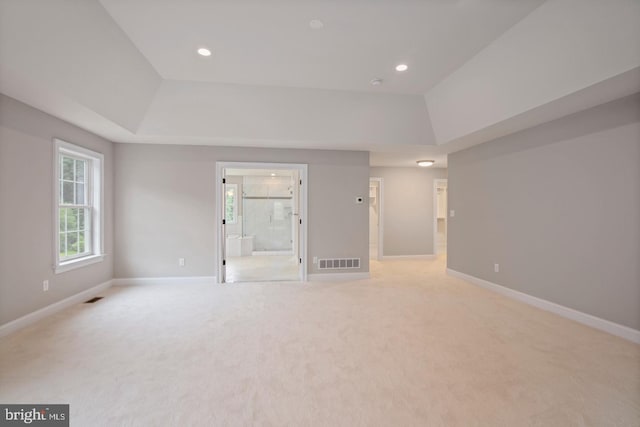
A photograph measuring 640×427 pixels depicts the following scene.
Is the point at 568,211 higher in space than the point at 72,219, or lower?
higher

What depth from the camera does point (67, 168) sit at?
367 centimetres

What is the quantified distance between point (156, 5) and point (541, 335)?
4654 mm

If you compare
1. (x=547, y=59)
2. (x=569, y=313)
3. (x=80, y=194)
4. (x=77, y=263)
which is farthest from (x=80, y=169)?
(x=569, y=313)

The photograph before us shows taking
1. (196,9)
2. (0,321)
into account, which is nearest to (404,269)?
(196,9)

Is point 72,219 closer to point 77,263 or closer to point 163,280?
point 77,263

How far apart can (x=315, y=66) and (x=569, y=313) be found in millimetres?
4114

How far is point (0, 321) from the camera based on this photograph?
2.60 meters

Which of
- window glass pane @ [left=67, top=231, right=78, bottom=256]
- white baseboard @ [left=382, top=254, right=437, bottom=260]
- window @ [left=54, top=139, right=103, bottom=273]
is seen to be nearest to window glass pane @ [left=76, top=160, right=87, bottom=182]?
window @ [left=54, top=139, right=103, bottom=273]

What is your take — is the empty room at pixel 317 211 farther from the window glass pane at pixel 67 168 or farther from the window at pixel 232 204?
→ the window at pixel 232 204

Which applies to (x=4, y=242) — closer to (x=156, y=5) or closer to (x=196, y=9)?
(x=156, y=5)

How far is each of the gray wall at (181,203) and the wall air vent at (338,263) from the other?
12cm

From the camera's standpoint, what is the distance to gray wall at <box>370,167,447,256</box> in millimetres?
6867

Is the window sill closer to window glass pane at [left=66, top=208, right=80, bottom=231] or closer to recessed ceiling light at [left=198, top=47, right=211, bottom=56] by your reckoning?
window glass pane at [left=66, top=208, right=80, bottom=231]

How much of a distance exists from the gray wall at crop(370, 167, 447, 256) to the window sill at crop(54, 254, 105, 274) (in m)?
5.61
